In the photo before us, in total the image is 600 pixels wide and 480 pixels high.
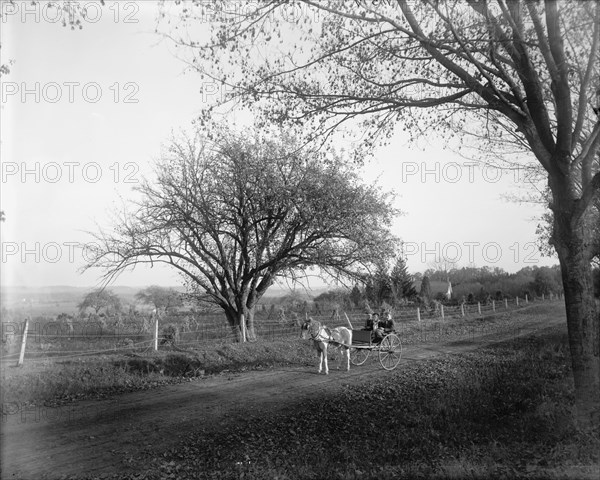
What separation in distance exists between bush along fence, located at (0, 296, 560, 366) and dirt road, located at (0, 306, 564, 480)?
3474 millimetres

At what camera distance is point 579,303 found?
8.11m

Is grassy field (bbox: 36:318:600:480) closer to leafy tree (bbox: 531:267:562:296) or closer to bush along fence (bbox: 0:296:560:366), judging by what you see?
bush along fence (bbox: 0:296:560:366)

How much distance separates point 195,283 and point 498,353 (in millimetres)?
12258

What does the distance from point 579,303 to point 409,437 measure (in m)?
3.62

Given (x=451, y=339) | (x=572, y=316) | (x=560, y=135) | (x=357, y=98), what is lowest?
(x=451, y=339)

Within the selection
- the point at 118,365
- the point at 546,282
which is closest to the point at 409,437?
the point at 118,365

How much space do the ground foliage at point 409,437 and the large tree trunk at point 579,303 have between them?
65 centimetres

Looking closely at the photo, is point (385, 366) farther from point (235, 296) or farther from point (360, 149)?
point (235, 296)

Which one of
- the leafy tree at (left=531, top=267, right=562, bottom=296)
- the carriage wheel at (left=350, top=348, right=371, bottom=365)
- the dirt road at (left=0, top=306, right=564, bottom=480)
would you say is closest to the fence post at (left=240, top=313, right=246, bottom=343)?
the carriage wheel at (left=350, top=348, right=371, bottom=365)

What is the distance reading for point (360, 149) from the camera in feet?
35.2

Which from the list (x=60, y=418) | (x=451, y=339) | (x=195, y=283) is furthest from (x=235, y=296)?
(x=60, y=418)

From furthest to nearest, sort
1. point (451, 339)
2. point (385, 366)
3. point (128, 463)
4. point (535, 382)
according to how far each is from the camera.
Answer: point (451, 339), point (385, 366), point (535, 382), point (128, 463)

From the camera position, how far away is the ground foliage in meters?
6.32

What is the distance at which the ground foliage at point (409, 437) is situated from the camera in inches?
249
